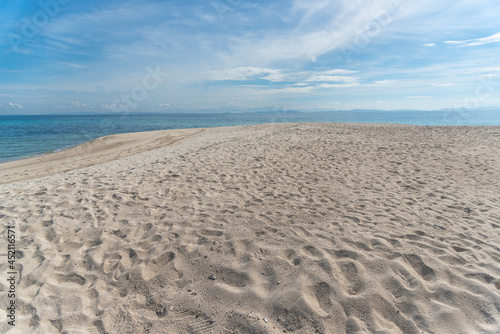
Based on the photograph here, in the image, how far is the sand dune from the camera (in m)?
2.85

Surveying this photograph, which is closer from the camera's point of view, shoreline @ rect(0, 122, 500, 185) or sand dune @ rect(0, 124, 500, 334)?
sand dune @ rect(0, 124, 500, 334)

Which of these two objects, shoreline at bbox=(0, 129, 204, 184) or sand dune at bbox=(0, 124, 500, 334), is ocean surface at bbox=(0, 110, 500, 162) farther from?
sand dune at bbox=(0, 124, 500, 334)

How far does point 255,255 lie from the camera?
12.4 ft

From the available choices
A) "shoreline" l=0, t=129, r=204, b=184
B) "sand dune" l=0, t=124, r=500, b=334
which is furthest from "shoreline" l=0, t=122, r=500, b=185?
"sand dune" l=0, t=124, r=500, b=334

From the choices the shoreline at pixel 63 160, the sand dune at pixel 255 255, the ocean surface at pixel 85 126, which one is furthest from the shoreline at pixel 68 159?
the sand dune at pixel 255 255

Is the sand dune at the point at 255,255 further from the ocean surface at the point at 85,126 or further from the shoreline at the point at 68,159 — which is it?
the ocean surface at the point at 85,126

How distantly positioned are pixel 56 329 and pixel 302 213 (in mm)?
4061

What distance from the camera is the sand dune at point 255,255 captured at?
2.85 metres

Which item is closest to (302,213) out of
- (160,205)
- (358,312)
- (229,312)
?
(358,312)

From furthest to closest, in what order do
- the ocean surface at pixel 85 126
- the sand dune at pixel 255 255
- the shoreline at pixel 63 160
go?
1. the ocean surface at pixel 85 126
2. the shoreline at pixel 63 160
3. the sand dune at pixel 255 255

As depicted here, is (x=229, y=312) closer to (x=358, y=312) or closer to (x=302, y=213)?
(x=358, y=312)

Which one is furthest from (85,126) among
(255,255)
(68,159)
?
(255,255)

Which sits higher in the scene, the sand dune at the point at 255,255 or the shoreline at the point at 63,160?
the sand dune at the point at 255,255

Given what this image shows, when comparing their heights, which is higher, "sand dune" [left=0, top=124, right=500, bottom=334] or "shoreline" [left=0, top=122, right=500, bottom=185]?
"sand dune" [left=0, top=124, right=500, bottom=334]
